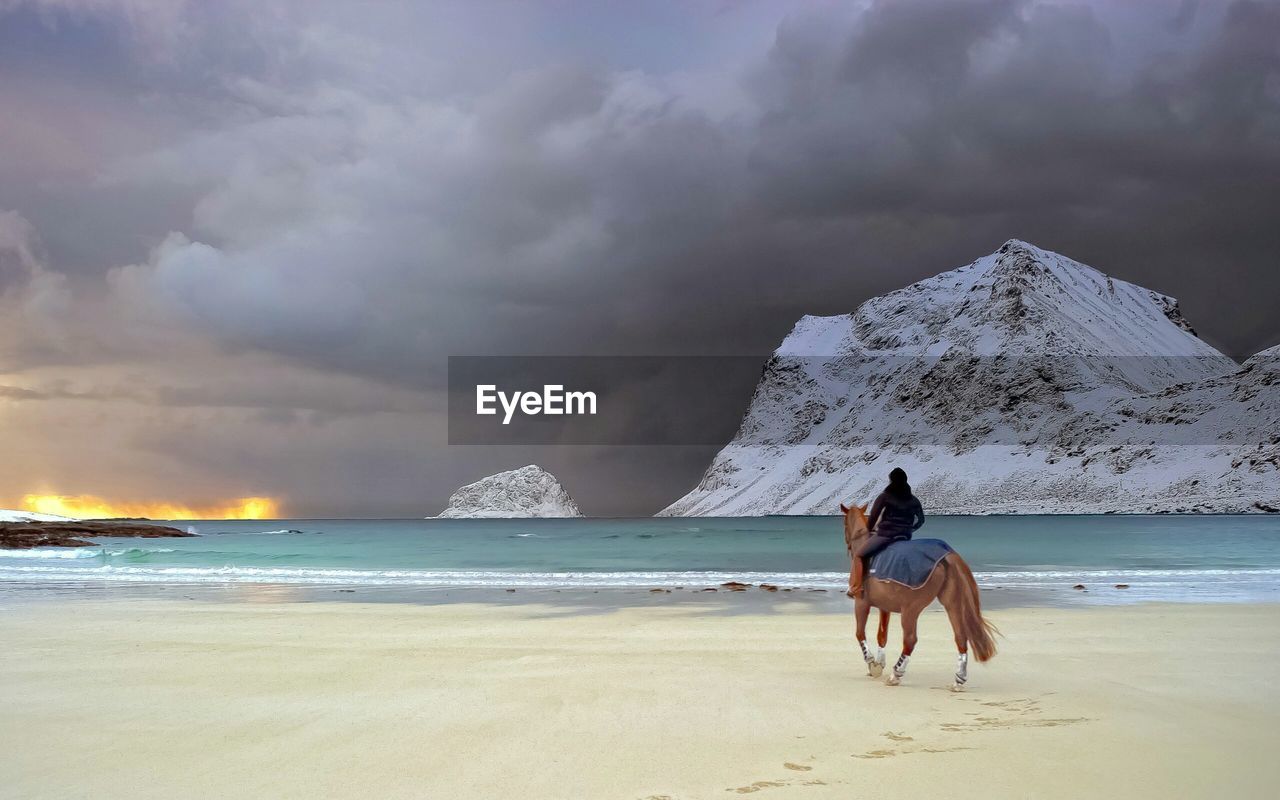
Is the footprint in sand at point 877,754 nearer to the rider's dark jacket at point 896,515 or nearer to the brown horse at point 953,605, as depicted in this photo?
Result: the brown horse at point 953,605

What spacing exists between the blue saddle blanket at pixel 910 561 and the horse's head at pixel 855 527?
538 mm

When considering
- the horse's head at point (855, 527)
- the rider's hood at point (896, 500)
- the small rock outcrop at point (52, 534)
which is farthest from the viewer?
the small rock outcrop at point (52, 534)

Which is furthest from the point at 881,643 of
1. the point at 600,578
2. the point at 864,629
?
the point at 600,578

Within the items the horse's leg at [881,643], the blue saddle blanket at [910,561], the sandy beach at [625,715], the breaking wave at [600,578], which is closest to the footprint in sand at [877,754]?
the sandy beach at [625,715]

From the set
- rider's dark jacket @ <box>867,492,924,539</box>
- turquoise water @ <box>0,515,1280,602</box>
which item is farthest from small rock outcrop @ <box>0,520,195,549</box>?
rider's dark jacket @ <box>867,492,924,539</box>

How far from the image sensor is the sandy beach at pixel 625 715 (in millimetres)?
6316

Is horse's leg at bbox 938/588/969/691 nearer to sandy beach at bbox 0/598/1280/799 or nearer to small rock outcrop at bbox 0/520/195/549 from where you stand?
sandy beach at bbox 0/598/1280/799

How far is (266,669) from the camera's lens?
11.1 metres

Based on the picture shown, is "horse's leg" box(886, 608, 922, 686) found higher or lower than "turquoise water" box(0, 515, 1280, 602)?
higher

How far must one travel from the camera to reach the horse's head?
10383 millimetres

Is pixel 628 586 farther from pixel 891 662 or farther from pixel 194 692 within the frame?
pixel 194 692

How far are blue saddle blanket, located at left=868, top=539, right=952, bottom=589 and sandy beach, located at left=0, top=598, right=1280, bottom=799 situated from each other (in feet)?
4.08

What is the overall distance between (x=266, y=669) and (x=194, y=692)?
1477 millimetres

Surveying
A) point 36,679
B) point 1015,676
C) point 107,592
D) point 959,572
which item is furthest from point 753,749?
point 107,592
